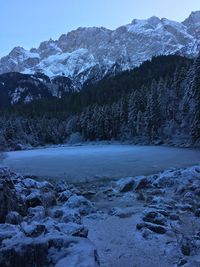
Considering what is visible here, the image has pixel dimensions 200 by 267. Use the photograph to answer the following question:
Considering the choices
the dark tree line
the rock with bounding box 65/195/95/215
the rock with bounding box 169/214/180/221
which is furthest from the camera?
the dark tree line

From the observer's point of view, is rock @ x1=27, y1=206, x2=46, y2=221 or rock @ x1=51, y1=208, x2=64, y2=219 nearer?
rock @ x1=27, y1=206, x2=46, y2=221

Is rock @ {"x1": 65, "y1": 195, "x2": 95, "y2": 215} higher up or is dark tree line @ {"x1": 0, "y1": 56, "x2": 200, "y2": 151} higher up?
dark tree line @ {"x1": 0, "y1": 56, "x2": 200, "y2": 151}

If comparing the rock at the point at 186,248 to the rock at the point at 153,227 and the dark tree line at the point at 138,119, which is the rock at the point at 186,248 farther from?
the dark tree line at the point at 138,119

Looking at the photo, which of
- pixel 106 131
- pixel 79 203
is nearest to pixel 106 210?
pixel 79 203

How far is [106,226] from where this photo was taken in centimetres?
1441

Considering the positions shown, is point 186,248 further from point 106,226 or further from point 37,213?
point 37,213

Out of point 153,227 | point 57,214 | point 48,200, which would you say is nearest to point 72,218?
point 57,214

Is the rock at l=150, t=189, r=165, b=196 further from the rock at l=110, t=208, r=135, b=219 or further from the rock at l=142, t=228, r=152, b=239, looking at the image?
the rock at l=142, t=228, r=152, b=239

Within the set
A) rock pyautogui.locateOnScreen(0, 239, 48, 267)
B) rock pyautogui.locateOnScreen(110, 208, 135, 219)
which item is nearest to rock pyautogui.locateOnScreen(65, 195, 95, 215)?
rock pyautogui.locateOnScreen(110, 208, 135, 219)

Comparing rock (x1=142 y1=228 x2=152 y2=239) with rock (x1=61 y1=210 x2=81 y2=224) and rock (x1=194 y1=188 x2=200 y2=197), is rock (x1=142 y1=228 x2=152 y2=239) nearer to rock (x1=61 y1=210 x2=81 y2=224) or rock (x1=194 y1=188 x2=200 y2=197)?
rock (x1=61 y1=210 x2=81 y2=224)

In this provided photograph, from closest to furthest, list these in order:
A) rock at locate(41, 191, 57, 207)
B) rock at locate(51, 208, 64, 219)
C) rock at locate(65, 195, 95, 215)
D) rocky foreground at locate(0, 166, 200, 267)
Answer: rocky foreground at locate(0, 166, 200, 267), rock at locate(51, 208, 64, 219), rock at locate(65, 195, 95, 215), rock at locate(41, 191, 57, 207)

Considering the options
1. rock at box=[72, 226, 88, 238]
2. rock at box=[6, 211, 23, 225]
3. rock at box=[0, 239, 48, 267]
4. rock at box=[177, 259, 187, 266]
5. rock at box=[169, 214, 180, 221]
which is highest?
rock at box=[0, 239, 48, 267]

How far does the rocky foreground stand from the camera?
8.88 metres

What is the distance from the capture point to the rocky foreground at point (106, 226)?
8.88 meters
